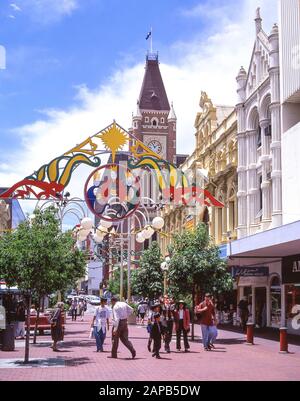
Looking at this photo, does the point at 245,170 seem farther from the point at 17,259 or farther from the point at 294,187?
the point at 17,259

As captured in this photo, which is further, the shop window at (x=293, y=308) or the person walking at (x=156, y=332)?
the shop window at (x=293, y=308)

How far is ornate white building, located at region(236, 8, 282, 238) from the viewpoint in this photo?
28.6 m

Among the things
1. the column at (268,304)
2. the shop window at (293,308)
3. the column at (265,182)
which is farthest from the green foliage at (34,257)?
the column at (268,304)

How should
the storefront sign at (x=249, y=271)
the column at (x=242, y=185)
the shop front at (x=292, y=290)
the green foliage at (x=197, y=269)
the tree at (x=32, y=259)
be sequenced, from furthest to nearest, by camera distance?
the column at (x=242, y=185), the storefront sign at (x=249, y=271), the shop front at (x=292, y=290), the green foliage at (x=197, y=269), the tree at (x=32, y=259)

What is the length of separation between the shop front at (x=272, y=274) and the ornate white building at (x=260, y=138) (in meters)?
1.99

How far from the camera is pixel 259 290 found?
31.9 metres

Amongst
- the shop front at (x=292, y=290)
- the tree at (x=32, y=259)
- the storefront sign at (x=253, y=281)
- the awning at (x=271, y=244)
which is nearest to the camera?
the tree at (x=32, y=259)

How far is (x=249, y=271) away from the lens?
27.1 metres

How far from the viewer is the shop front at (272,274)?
21.6 meters

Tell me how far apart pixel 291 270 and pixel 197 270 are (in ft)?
19.1

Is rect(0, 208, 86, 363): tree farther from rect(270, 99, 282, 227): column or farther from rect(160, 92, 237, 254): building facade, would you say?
rect(160, 92, 237, 254): building facade

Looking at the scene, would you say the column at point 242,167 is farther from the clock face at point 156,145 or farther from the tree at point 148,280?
the clock face at point 156,145

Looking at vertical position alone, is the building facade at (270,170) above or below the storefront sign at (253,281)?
above

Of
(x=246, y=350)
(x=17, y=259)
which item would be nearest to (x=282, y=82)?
(x=246, y=350)
